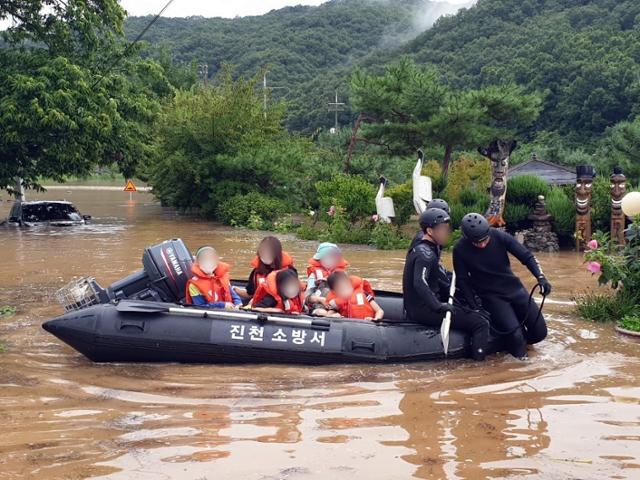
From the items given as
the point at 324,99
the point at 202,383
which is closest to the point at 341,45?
the point at 324,99

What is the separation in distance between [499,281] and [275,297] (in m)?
2.06

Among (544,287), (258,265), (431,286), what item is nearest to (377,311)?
(431,286)

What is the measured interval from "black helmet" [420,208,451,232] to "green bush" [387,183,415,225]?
1172 cm

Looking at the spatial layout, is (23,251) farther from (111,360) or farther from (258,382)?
(258,382)

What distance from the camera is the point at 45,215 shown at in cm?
2431

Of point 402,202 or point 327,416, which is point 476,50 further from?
point 327,416

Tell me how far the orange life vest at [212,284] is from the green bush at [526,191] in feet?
36.5

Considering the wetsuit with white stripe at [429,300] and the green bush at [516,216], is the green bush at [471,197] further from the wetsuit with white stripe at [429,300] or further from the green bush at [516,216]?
the wetsuit with white stripe at [429,300]

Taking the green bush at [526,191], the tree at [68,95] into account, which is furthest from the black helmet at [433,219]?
the tree at [68,95]

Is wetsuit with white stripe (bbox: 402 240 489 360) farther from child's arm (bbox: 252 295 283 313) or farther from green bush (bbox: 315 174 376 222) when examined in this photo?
green bush (bbox: 315 174 376 222)

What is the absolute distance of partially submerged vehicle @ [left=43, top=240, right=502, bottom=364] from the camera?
777 cm

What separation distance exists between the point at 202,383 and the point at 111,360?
3.88 feet

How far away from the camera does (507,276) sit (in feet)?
26.5

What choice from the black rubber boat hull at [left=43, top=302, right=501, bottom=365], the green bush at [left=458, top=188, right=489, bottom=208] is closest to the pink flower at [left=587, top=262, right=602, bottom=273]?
the black rubber boat hull at [left=43, top=302, right=501, bottom=365]
